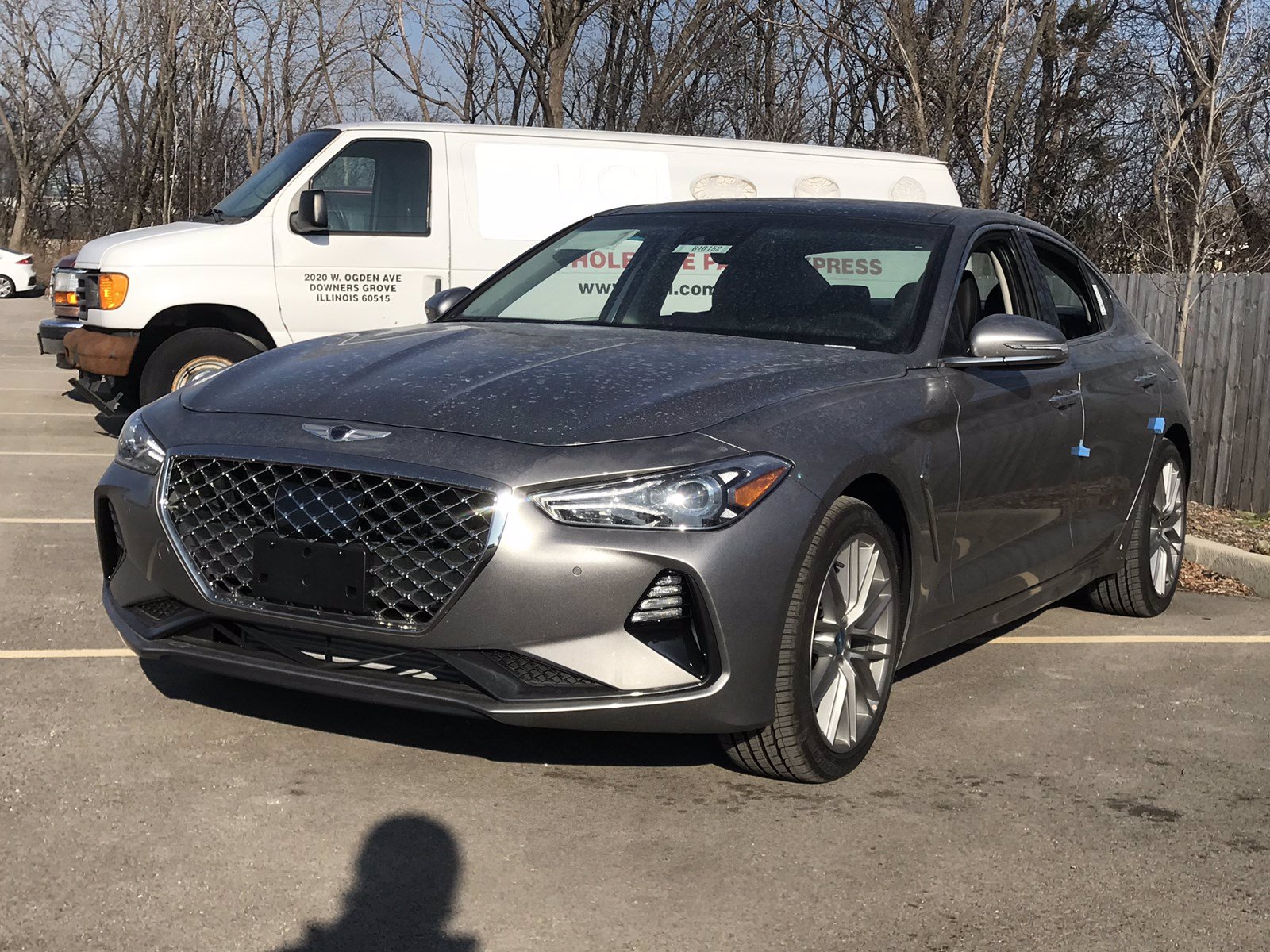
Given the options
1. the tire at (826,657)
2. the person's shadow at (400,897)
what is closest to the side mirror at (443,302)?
the tire at (826,657)

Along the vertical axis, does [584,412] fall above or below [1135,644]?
above

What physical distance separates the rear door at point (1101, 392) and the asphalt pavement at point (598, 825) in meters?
0.69

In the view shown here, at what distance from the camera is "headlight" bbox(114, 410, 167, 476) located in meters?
4.29

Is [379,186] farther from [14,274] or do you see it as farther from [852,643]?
[14,274]

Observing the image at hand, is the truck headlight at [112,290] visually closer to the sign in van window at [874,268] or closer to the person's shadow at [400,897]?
the sign in van window at [874,268]

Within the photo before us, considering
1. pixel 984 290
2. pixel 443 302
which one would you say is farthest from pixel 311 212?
pixel 984 290

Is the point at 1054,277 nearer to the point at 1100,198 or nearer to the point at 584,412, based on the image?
the point at 584,412

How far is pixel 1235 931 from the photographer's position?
3.46 meters

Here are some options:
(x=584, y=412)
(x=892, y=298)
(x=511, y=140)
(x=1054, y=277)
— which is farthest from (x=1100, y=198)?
(x=584, y=412)

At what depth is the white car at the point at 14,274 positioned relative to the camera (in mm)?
36531

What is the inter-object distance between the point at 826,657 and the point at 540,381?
3.50ft

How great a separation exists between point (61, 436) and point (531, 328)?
7.56 meters

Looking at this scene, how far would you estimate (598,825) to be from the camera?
391 cm

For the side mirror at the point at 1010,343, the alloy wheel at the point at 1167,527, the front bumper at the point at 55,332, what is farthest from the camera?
the front bumper at the point at 55,332
